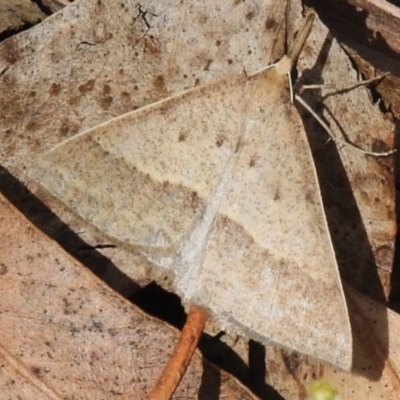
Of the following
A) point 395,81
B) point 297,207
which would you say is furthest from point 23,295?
point 395,81

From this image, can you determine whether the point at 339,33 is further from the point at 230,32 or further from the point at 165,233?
the point at 165,233

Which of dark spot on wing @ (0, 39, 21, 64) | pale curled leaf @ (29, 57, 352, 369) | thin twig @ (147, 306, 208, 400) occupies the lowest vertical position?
thin twig @ (147, 306, 208, 400)

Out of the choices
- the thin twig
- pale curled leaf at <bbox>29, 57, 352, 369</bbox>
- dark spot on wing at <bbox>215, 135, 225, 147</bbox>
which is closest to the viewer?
the thin twig

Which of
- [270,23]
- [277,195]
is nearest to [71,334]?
[277,195]

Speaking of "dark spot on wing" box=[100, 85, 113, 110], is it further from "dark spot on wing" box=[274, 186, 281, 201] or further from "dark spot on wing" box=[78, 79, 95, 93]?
"dark spot on wing" box=[274, 186, 281, 201]

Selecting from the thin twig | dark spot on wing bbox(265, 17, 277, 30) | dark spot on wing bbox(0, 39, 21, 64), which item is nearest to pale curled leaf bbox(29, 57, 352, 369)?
the thin twig

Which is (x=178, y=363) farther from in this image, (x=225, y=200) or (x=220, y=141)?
(x=220, y=141)

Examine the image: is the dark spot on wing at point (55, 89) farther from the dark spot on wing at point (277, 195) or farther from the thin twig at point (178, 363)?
the thin twig at point (178, 363)
